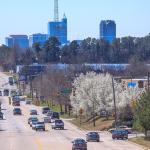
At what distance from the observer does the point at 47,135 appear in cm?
7606

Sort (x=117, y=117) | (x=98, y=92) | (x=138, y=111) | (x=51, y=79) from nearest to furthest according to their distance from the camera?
(x=138, y=111) → (x=117, y=117) → (x=98, y=92) → (x=51, y=79)

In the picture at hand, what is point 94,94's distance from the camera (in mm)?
99812

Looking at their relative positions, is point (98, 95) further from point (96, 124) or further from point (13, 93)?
point (13, 93)

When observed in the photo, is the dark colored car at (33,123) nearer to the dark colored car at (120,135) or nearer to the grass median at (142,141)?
the dark colored car at (120,135)

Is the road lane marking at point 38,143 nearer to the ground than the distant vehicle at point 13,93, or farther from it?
farther from it

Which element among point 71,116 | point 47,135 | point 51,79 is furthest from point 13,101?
point 47,135

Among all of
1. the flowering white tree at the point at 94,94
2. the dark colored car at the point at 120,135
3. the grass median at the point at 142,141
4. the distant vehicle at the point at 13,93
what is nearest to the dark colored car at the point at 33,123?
the flowering white tree at the point at 94,94

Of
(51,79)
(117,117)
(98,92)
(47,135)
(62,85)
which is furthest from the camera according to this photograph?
(51,79)

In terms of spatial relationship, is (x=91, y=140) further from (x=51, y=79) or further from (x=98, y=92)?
(x=51, y=79)

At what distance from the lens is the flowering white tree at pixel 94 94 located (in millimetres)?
96475

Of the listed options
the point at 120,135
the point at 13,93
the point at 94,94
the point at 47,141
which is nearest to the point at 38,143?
the point at 47,141

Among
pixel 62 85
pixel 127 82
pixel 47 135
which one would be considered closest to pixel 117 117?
pixel 47 135

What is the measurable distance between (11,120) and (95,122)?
18.1m

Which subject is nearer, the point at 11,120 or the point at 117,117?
→ the point at 117,117
